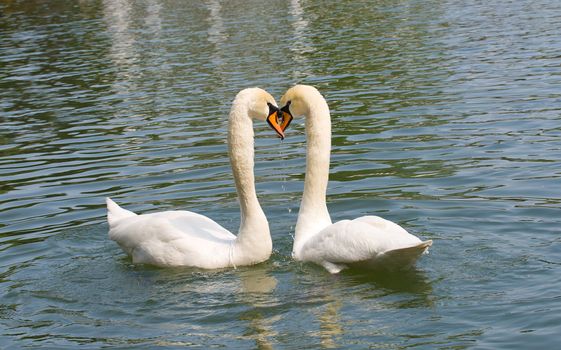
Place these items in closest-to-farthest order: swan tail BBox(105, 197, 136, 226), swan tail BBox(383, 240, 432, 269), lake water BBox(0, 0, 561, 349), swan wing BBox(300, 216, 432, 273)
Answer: lake water BBox(0, 0, 561, 349) < swan tail BBox(383, 240, 432, 269) < swan wing BBox(300, 216, 432, 273) < swan tail BBox(105, 197, 136, 226)

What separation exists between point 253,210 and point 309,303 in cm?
142

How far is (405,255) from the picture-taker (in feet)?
26.5

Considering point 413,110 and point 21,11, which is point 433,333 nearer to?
point 413,110

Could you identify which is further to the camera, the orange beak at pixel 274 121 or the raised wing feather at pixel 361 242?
the orange beak at pixel 274 121

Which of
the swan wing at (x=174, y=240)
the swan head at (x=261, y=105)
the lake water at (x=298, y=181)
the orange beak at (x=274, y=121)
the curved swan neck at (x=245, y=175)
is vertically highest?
the swan head at (x=261, y=105)

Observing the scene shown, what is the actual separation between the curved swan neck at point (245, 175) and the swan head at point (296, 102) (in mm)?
370

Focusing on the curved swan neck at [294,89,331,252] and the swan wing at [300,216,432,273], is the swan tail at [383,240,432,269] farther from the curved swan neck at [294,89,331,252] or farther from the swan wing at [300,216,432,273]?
the curved swan neck at [294,89,331,252]

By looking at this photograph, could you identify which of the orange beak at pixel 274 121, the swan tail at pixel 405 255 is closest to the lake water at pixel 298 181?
the swan tail at pixel 405 255

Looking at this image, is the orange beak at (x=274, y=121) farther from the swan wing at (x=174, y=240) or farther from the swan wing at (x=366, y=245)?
the swan wing at (x=174, y=240)

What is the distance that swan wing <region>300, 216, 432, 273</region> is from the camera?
26.3ft

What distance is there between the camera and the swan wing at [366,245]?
802 centimetres

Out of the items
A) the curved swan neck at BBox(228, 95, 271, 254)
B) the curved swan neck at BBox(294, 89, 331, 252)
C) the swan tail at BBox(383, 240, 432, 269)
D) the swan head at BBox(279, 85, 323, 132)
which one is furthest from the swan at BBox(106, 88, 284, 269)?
the swan tail at BBox(383, 240, 432, 269)

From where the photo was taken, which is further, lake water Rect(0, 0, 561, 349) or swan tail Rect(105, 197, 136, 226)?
swan tail Rect(105, 197, 136, 226)

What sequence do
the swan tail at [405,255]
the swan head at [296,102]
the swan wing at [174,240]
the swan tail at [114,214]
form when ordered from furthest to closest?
the swan tail at [114,214], the swan head at [296,102], the swan wing at [174,240], the swan tail at [405,255]
